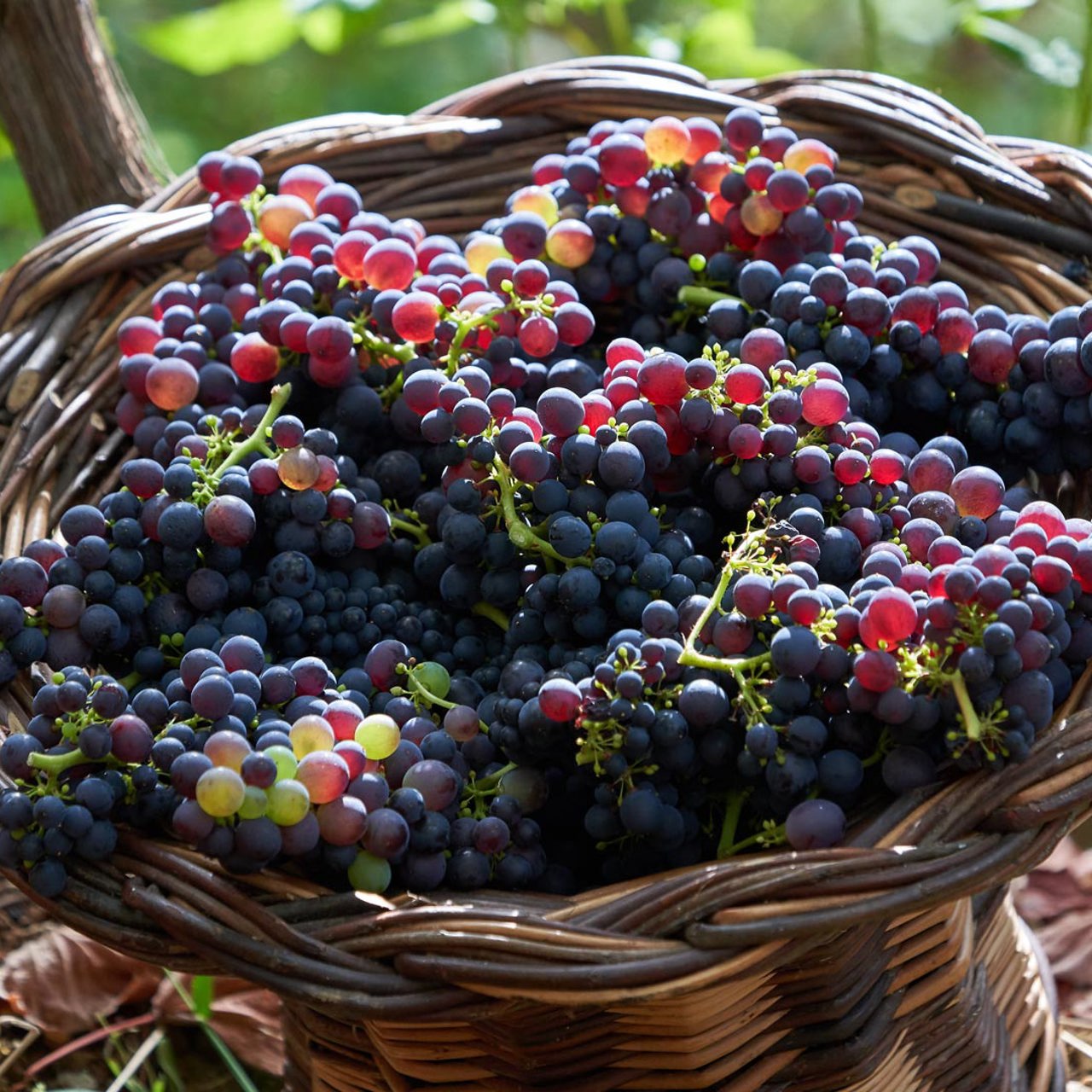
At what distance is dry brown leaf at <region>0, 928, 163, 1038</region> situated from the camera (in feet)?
5.07

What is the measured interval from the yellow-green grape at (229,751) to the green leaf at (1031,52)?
1460 mm

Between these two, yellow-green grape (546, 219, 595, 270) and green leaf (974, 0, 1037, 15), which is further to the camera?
green leaf (974, 0, 1037, 15)

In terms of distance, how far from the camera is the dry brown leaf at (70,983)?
1.54 m

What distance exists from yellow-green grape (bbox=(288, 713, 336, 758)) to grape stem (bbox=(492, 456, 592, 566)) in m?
0.20

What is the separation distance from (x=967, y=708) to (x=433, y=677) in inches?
15.9

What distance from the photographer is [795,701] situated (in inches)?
34.3

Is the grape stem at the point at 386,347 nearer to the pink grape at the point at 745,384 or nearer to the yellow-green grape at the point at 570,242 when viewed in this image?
the yellow-green grape at the point at 570,242

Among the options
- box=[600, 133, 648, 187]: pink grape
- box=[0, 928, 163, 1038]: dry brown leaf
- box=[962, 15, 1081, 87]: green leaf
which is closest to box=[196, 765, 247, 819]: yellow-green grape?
box=[600, 133, 648, 187]: pink grape

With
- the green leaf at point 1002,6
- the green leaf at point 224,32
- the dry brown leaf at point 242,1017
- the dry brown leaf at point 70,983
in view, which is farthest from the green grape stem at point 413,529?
the green leaf at point 224,32

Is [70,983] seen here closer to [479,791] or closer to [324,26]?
[479,791]

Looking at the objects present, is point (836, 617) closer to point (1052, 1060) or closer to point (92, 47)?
point (1052, 1060)

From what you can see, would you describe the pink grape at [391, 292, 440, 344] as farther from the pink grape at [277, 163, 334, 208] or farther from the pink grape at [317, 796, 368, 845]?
the pink grape at [317, 796, 368, 845]

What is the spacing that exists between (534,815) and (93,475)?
606 mm

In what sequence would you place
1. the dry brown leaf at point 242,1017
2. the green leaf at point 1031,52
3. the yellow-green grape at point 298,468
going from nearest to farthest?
the yellow-green grape at point 298,468 → the dry brown leaf at point 242,1017 → the green leaf at point 1031,52
